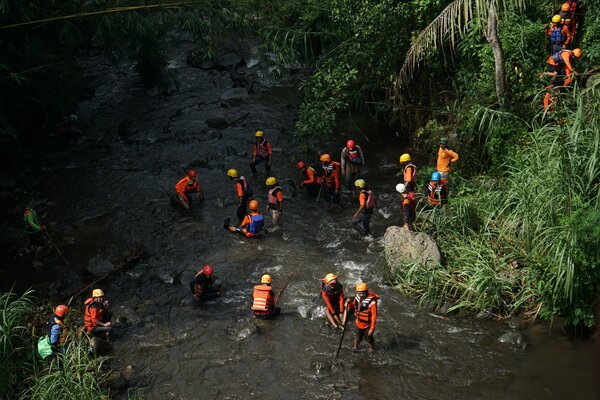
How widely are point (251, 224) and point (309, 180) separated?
86.1 inches

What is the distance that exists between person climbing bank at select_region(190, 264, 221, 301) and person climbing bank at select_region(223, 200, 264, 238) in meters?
1.99

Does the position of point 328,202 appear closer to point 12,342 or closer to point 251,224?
point 251,224

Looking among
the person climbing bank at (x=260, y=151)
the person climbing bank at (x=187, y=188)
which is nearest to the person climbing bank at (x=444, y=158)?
the person climbing bank at (x=260, y=151)

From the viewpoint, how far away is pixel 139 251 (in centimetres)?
1379

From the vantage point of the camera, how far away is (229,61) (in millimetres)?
23438

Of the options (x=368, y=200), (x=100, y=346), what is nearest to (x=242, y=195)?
(x=368, y=200)

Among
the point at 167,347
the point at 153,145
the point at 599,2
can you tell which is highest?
the point at 599,2

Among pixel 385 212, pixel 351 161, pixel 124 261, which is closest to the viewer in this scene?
pixel 124 261

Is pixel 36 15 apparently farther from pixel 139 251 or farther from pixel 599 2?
pixel 599 2

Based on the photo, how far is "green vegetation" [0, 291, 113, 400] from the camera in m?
9.83

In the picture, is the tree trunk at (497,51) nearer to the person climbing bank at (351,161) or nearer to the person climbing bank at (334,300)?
the person climbing bank at (351,161)

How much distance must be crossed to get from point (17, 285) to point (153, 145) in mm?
6853

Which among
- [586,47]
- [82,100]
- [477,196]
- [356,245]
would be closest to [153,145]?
[82,100]

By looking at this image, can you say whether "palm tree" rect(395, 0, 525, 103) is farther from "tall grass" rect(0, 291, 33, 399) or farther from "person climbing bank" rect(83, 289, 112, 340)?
"tall grass" rect(0, 291, 33, 399)
